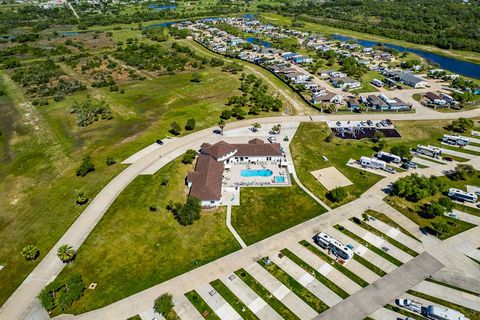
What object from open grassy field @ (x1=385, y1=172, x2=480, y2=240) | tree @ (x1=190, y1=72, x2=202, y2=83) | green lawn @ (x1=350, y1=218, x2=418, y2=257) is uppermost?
tree @ (x1=190, y1=72, x2=202, y2=83)

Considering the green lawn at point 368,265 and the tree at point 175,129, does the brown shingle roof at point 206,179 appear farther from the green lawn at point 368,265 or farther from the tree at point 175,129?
the green lawn at point 368,265

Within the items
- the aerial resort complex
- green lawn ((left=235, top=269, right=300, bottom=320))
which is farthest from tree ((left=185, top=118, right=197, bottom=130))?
green lawn ((left=235, top=269, right=300, bottom=320))

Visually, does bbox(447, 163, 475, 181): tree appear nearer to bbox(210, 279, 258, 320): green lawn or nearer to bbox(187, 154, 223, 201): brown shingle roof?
bbox(187, 154, 223, 201): brown shingle roof

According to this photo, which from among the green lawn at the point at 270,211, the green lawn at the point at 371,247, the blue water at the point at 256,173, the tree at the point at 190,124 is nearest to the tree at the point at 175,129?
the tree at the point at 190,124

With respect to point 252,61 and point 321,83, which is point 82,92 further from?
point 321,83

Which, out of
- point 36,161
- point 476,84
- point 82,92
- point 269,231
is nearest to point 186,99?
point 82,92
